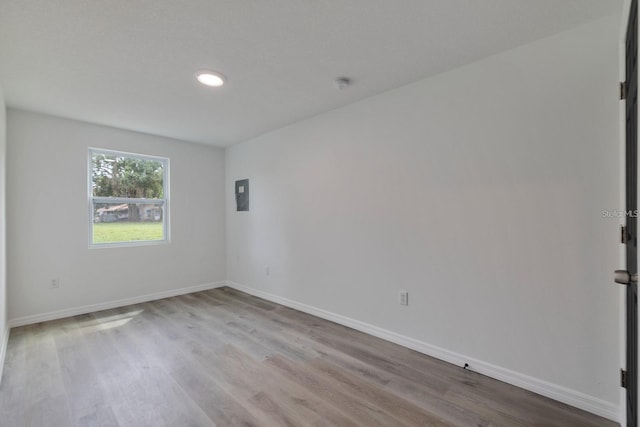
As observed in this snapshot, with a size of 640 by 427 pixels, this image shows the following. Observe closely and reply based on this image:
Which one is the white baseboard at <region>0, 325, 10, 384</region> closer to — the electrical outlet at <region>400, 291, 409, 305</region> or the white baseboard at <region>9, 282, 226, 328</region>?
the white baseboard at <region>9, 282, 226, 328</region>

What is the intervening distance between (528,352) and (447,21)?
7.15 ft

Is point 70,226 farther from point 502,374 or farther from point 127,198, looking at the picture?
point 502,374

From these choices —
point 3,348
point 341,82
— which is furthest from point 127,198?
point 341,82

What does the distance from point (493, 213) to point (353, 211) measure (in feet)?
4.16

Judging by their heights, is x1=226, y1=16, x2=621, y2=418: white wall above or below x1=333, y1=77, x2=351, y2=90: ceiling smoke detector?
below

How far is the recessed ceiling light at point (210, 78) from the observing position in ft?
7.69

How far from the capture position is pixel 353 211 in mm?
3035

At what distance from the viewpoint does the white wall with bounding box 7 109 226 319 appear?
10.5 ft

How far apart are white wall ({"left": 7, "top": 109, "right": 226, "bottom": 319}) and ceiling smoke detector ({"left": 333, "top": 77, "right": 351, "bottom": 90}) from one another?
9.56ft

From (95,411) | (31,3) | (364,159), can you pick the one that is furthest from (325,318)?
(31,3)

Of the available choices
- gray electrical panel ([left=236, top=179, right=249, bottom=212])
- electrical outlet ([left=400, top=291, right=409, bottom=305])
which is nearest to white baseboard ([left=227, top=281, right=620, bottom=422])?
electrical outlet ([left=400, top=291, right=409, bottom=305])

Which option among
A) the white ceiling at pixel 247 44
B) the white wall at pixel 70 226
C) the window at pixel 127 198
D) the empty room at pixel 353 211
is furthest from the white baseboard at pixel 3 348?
the white ceiling at pixel 247 44

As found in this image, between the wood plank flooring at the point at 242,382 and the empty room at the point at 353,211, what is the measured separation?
19 mm

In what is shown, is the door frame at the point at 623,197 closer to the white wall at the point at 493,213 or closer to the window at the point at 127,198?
the white wall at the point at 493,213
